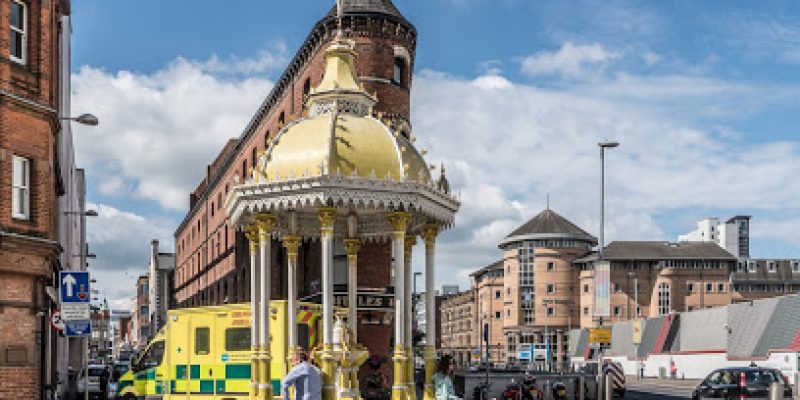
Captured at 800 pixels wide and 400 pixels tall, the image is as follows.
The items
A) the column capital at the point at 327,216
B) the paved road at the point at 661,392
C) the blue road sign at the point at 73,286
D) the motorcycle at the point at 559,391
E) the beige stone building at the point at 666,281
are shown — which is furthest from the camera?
the beige stone building at the point at 666,281

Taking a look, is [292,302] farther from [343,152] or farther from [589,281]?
[589,281]

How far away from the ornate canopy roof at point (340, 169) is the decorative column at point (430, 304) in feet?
1.09

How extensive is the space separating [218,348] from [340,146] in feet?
20.0

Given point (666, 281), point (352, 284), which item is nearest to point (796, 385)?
point (352, 284)

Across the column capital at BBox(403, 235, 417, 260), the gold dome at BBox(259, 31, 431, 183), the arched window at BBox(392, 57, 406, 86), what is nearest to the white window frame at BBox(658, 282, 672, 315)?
the arched window at BBox(392, 57, 406, 86)

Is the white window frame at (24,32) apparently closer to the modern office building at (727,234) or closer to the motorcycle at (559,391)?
the motorcycle at (559,391)

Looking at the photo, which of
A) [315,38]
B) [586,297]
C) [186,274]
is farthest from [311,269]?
[586,297]

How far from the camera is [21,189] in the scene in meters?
22.1

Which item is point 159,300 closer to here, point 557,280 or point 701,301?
point 557,280

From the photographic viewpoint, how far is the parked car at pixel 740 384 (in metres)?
28.9

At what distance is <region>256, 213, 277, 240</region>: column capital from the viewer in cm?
1934

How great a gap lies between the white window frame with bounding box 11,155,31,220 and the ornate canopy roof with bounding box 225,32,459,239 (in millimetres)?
5192

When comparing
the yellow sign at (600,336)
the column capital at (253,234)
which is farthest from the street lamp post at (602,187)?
the column capital at (253,234)

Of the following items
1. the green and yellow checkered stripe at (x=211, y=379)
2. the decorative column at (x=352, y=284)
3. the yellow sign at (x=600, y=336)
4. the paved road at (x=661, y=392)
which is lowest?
the paved road at (x=661, y=392)
